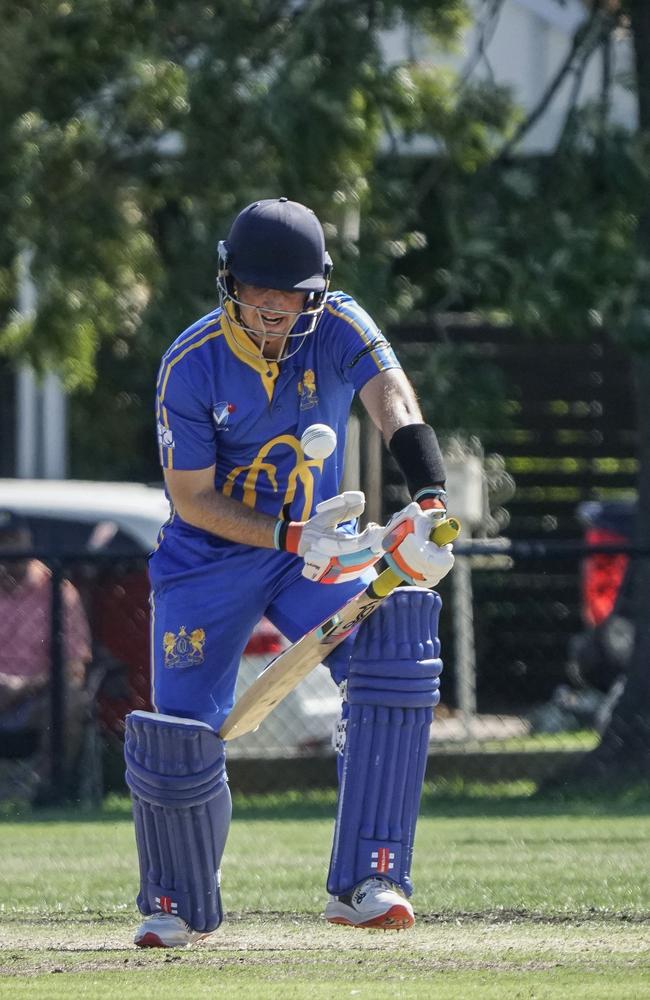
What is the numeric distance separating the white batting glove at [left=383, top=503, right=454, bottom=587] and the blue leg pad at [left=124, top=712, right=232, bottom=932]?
30.0 inches

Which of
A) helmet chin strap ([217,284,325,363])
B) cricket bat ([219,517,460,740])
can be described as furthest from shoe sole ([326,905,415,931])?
helmet chin strap ([217,284,325,363])

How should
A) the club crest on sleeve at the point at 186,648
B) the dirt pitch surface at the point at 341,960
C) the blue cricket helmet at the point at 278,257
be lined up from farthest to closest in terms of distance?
1. the club crest on sleeve at the point at 186,648
2. the blue cricket helmet at the point at 278,257
3. the dirt pitch surface at the point at 341,960

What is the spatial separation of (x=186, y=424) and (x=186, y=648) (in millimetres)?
602

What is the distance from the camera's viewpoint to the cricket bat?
16.2ft

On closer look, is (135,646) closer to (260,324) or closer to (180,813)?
(180,813)

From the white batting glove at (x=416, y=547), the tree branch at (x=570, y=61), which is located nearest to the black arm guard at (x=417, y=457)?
the white batting glove at (x=416, y=547)

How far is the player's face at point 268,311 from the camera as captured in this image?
16.7ft

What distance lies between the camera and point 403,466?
5.02 m

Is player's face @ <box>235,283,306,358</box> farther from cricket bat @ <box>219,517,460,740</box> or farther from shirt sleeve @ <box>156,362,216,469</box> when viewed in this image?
cricket bat @ <box>219,517,460,740</box>

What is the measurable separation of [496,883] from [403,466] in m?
2.09

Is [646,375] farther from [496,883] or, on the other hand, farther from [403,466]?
[403,466]

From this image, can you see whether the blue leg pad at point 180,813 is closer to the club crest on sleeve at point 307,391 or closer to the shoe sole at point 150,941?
the shoe sole at point 150,941

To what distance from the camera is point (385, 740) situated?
5.11 meters

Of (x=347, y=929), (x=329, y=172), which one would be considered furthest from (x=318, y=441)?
(x=329, y=172)
